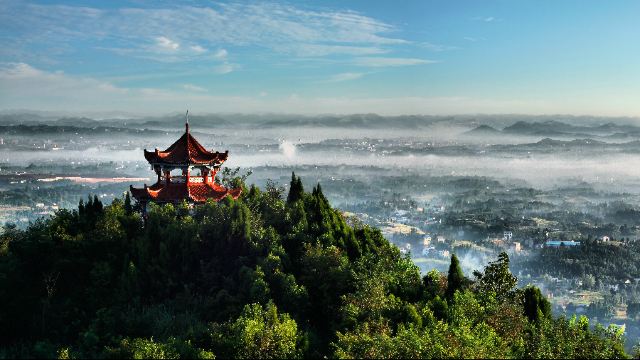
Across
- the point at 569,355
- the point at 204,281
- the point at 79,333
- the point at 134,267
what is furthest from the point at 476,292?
the point at 79,333

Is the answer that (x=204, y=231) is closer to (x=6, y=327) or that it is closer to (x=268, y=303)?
(x=268, y=303)

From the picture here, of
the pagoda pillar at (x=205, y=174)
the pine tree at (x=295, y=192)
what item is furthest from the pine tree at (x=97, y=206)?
the pine tree at (x=295, y=192)

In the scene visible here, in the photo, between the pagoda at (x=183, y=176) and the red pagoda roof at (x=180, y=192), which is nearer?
the red pagoda roof at (x=180, y=192)

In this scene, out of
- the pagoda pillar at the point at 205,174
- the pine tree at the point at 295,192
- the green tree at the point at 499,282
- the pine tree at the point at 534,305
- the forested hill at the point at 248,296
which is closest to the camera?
the forested hill at the point at 248,296

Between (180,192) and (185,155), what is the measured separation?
3.10m

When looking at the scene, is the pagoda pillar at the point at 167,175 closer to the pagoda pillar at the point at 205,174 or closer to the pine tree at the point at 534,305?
the pagoda pillar at the point at 205,174

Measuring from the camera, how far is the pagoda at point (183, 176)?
52.4 metres

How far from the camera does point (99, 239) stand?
49.5m

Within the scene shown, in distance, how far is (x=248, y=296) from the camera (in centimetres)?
4353

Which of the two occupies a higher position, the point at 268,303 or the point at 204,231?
the point at 204,231

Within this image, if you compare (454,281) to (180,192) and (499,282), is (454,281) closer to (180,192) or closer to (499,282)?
(499,282)

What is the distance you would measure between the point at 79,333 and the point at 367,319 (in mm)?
A: 18551

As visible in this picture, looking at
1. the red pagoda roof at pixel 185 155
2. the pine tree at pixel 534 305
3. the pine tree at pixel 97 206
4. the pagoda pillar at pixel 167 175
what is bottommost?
the pine tree at pixel 534 305

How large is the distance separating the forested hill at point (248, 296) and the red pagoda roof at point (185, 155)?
12.8 feet
